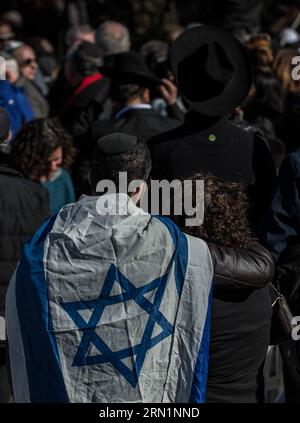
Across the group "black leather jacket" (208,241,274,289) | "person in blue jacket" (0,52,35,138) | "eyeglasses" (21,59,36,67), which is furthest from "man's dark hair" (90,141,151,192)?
"eyeglasses" (21,59,36,67)

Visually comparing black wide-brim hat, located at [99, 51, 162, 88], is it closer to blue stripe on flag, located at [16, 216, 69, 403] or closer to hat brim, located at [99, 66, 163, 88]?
hat brim, located at [99, 66, 163, 88]

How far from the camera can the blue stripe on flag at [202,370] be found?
9.90 feet

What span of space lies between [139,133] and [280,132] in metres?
0.98

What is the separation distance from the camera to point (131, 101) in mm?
5543

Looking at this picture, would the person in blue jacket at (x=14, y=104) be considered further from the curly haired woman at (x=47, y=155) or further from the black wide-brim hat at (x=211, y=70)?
the black wide-brim hat at (x=211, y=70)

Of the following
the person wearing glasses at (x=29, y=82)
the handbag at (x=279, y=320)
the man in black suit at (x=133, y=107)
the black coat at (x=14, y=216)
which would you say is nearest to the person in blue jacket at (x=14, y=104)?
the person wearing glasses at (x=29, y=82)

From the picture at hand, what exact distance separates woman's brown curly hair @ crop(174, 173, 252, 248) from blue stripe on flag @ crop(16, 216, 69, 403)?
1.83ft

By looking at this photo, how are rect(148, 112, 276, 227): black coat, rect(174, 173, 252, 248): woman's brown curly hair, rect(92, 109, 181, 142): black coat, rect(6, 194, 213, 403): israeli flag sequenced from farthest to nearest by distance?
rect(92, 109, 181, 142): black coat < rect(148, 112, 276, 227): black coat < rect(174, 173, 252, 248): woman's brown curly hair < rect(6, 194, 213, 403): israeli flag

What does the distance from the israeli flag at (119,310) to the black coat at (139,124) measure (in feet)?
7.88

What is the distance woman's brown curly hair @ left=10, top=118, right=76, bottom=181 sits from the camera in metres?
5.18

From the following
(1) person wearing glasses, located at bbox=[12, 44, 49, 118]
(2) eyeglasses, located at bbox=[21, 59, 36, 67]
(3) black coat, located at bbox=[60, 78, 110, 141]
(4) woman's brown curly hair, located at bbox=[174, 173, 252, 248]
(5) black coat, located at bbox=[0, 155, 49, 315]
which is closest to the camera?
(4) woman's brown curly hair, located at bbox=[174, 173, 252, 248]

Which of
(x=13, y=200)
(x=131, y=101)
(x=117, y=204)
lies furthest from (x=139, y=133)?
(x=117, y=204)
